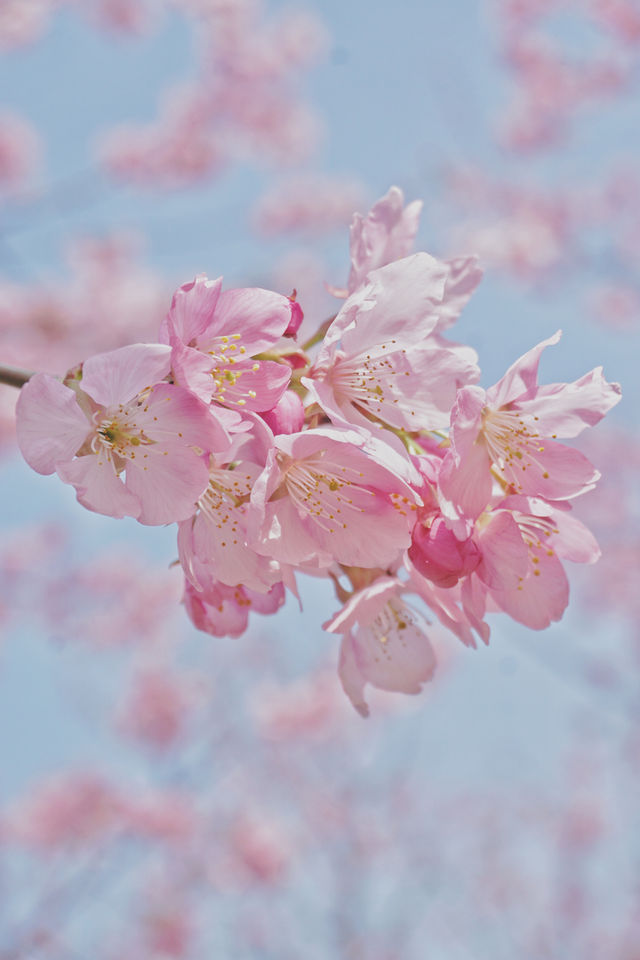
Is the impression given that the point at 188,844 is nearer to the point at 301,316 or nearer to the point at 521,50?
the point at 301,316

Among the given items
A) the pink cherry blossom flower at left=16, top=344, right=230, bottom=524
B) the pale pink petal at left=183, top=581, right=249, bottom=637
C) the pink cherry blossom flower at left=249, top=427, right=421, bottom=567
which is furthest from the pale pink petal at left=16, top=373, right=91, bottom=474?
the pale pink petal at left=183, top=581, right=249, bottom=637

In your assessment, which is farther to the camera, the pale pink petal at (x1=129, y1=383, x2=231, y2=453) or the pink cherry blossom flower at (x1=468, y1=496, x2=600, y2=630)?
the pink cherry blossom flower at (x1=468, y1=496, x2=600, y2=630)

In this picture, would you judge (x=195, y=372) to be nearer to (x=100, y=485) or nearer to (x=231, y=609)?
(x=100, y=485)

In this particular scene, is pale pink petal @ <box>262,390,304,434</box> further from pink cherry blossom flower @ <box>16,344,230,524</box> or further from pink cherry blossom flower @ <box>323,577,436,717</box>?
pink cherry blossom flower @ <box>323,577,436,717</box>

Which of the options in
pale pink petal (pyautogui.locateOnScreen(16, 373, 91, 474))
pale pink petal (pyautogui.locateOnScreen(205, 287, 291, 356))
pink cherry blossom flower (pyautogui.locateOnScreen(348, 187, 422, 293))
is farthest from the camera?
pink cherry blossom flower (pyautogui.locateOnScreen(348, 187, 422, 293))

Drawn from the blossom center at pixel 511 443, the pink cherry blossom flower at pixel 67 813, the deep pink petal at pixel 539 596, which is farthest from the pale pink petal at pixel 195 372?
A: the pink cherry blossom flower at pixel 67 813

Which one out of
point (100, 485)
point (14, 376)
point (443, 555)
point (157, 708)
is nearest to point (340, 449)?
point (443, 555)
